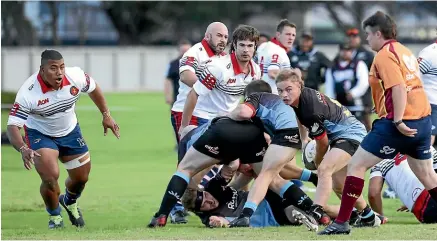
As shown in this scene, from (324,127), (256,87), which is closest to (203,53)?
(256,87)

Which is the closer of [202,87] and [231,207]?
[231,207]

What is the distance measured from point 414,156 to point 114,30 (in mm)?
39995

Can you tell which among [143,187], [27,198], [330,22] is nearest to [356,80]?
[143,187]

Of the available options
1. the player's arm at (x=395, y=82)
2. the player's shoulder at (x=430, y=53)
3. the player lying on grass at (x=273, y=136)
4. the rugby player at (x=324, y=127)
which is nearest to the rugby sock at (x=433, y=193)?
the rugby player at (x=324, y=127)

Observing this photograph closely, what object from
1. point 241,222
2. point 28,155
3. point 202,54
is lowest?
point 241,222

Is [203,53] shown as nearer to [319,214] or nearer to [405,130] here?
[319,214]

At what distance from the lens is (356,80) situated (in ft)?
61.7

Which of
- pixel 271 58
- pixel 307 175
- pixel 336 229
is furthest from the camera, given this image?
pixel 271 58

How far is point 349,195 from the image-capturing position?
933 cm

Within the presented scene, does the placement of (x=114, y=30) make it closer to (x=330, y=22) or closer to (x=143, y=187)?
(x=330, y=22)

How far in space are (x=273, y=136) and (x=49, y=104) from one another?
96.5 inches

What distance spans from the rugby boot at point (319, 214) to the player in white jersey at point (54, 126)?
230 cm

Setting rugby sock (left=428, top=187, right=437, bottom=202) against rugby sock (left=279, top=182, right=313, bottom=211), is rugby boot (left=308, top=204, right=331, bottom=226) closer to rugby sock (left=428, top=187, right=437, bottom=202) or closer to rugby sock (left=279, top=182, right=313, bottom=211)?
rugby sock (left=279, top=182, right=313, bottom=211)

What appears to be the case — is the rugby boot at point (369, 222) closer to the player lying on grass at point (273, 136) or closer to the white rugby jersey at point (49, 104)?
the player lying on grass at point (273, 136)
